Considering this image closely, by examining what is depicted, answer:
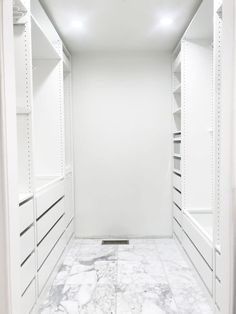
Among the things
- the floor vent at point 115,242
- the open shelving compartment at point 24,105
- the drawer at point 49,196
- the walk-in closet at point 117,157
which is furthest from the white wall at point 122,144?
the open shelving compartment at point 24,105

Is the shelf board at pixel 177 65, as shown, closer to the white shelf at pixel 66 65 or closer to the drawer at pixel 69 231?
the white shelf at pixel 66 65

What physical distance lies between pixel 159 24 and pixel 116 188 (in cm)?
212

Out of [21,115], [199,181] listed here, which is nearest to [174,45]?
[199,181]

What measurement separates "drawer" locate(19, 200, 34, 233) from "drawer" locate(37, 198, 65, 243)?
0.69 ft

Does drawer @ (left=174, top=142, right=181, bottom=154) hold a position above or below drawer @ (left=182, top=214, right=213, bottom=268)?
above

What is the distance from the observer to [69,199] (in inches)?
138

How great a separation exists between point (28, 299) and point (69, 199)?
1.69m

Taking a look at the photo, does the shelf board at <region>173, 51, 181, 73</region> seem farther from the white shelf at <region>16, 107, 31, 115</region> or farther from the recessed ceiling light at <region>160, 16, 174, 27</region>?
the white shelf at <region>16, 107, 31, 115</region>

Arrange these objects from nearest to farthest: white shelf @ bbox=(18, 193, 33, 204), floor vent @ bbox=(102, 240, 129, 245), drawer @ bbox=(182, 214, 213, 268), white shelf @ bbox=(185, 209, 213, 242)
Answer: white shelf @ bbox=(18, 193, 33, 204) → drawer @ bbox=(182, 214, 213, 268) → white shelf @ bbox=(185, 209, 213, 242) → floor vent @ bbox=(102, 240, 129, 245)

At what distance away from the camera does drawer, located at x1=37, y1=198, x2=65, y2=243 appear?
2.16 meters

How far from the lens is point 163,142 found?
376 cm

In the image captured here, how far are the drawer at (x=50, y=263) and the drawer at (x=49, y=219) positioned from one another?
0.88ft

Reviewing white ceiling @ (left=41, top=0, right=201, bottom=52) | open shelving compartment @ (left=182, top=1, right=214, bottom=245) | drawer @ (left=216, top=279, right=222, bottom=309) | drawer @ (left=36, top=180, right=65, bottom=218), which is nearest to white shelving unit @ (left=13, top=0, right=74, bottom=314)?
drawer @ (left=36, top=180, right=65, bottom=218)

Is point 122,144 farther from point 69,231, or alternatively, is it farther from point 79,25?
point 79,25
